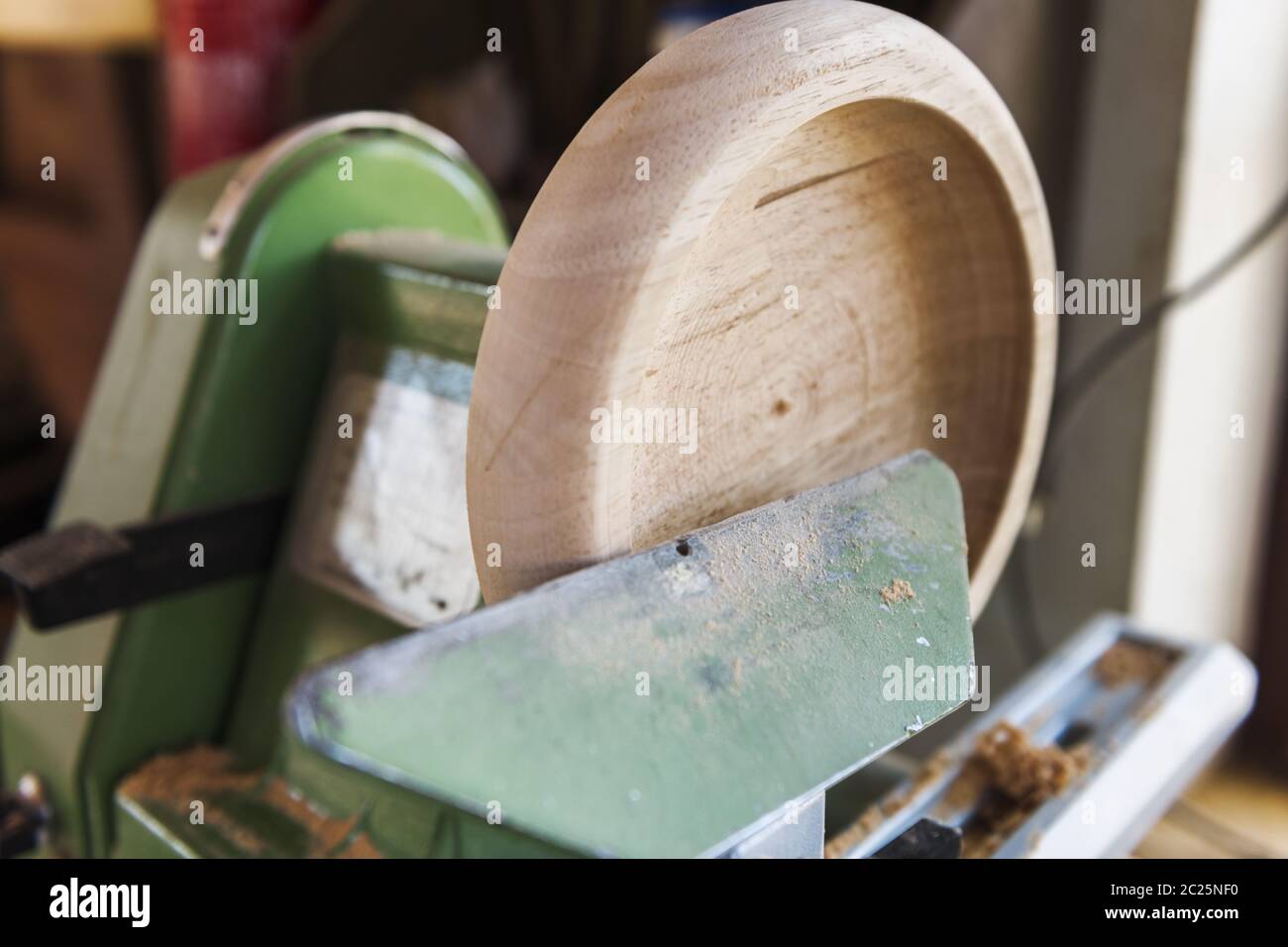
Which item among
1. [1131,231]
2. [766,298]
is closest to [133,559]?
[766,298]

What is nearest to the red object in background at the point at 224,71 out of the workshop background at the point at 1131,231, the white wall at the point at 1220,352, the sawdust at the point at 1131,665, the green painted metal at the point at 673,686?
the workshop background at the point at 1131,231

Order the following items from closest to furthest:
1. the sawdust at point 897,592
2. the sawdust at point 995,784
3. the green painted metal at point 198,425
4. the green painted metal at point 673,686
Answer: the green painted metal at point 673,686
the sawdust at point 897,592
the sawdust at point 995,784
the green painted metal at point 198,425

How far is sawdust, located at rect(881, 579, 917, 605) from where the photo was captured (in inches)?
22.5

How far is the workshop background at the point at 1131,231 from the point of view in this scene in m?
1.64

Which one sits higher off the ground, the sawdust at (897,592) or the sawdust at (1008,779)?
the sawdust at (897,592)

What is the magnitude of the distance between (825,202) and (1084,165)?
4.07ft

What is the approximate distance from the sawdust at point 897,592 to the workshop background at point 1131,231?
1.27m

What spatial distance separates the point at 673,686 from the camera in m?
0.49

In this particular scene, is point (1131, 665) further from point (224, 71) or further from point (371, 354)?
point (224, 71)

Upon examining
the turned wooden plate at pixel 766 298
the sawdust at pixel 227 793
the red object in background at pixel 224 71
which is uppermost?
the red object in background at pixel 224 71

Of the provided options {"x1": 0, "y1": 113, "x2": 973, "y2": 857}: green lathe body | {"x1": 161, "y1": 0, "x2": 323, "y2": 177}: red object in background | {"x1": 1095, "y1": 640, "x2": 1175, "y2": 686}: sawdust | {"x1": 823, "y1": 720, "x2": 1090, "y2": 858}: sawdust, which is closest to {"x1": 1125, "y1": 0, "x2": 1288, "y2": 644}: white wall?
{"x1": 1095, "y1": 640, "x2": 1175, "y2": 686}: sawdust

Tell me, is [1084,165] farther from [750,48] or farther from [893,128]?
[750,48]

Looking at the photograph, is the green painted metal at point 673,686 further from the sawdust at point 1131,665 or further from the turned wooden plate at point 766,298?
the sawdust at point 1131,665

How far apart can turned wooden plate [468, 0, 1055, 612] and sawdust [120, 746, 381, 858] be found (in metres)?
0.40
